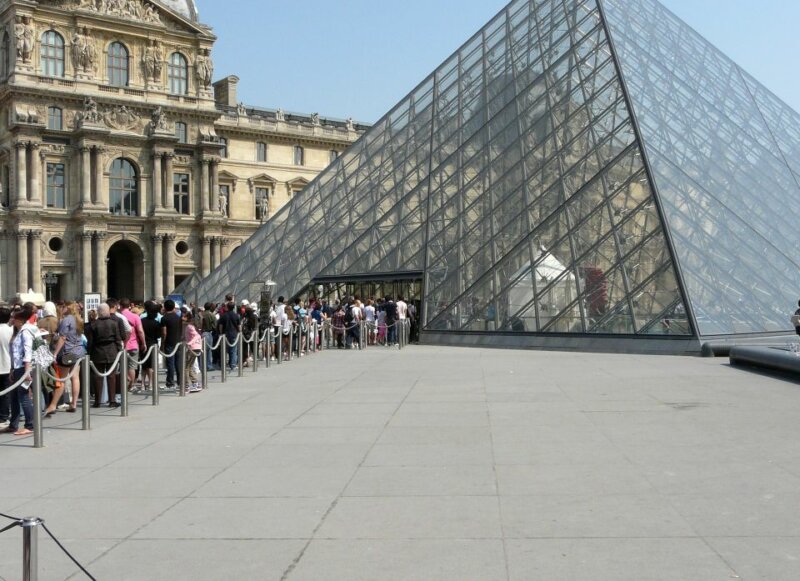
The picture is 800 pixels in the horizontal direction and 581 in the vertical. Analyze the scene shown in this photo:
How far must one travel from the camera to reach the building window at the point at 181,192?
62688mm

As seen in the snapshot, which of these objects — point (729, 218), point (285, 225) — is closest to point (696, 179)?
point (729, 218)

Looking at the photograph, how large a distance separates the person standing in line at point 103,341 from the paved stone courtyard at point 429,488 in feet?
2.50

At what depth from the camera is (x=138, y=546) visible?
5699 millimetres

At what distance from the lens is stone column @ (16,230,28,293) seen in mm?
55188

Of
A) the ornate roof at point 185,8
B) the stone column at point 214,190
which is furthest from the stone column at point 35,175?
the ornate roof at point 185,8

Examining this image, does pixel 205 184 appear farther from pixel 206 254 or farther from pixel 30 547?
pixel 30 547

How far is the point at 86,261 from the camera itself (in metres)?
57.3

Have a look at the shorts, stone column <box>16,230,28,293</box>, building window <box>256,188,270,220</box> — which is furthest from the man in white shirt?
building window <box>256,188,270,220</box>

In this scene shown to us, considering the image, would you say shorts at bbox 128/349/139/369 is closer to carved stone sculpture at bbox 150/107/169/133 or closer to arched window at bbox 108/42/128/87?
carved stone sculpture at bbox 150/107/169/133

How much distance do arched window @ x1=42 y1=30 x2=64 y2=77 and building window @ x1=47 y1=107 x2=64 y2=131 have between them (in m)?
1.97

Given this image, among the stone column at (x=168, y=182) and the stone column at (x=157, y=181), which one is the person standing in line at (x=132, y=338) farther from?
the stone column at (x=168, y=182)

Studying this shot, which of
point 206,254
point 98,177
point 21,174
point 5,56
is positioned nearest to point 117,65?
point 5,56

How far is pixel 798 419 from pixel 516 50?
19.7 m

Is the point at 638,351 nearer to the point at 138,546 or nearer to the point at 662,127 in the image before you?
the point at 662,127
